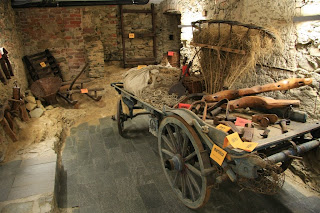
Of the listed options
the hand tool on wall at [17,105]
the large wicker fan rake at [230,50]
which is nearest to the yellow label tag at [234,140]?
the large wicker fan rake at [230,50]

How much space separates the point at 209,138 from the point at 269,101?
33.6 inches

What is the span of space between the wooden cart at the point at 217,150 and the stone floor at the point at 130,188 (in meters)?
0.35

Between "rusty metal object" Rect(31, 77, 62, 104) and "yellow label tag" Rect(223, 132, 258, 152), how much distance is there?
5.10 m

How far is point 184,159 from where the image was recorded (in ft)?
8.08

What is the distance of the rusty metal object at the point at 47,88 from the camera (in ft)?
18.7

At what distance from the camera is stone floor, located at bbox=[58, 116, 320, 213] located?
8.91 ft

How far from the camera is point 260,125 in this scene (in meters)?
2.26

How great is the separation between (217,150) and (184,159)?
59cm

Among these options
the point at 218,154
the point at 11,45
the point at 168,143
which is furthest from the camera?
the point at 11,45

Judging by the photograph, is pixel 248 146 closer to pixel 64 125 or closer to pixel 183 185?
pixel 183 185

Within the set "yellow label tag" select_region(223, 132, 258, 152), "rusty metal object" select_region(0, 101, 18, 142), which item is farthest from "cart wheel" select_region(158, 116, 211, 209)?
"rusty metal object" select_region(0, 101, 18, 142)

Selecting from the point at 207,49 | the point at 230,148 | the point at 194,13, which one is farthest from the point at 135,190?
the point at 194,13

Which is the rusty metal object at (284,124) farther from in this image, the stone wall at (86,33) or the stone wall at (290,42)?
the stone wall at (86,33)

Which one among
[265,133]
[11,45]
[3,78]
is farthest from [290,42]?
[11,45]
